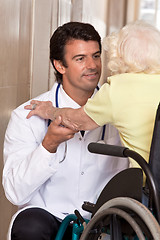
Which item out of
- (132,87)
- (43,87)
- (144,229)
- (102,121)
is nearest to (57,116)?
(102,121)

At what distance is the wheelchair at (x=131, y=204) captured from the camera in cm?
110

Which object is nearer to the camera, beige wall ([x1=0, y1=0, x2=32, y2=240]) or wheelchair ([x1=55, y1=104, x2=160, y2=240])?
wheelchair ([x1=55, y1=104, x2=160, y2=240])

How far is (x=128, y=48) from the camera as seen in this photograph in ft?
4.63

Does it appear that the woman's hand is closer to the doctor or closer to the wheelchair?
the doctor

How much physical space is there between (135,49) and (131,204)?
51 cm

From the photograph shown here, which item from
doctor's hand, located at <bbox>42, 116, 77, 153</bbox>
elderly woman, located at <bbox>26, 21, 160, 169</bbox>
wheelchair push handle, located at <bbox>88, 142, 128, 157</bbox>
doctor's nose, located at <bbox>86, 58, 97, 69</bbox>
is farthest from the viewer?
doctor's nose, located at <bbox>86, 58, 97, 69</bbox>

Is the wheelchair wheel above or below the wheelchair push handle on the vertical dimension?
below

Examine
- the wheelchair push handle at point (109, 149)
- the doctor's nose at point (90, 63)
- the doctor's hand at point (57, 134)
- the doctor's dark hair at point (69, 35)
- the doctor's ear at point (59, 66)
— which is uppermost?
the doctor's dark hair at point (69, 35)

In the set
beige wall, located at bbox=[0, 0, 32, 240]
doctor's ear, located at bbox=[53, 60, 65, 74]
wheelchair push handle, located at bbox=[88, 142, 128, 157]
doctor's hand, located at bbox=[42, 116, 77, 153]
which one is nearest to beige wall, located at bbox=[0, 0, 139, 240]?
beige wall, located at bbox=[0, 0, 32, 240]

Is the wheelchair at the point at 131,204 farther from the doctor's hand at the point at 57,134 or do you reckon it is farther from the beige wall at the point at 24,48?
the beige wall at the point at 24,48

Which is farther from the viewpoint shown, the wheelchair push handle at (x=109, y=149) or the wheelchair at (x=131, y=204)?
the wheelchair push handle at (x=109, y=149)

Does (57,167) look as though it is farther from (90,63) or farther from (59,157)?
(90,63)

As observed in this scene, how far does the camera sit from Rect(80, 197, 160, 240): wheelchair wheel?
1.07 m

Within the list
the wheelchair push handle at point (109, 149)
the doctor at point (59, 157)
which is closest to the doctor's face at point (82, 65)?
the doctor at point (59, 157)
